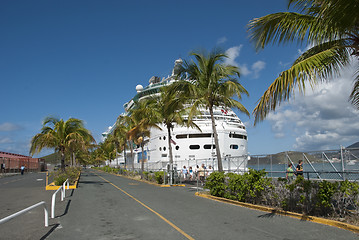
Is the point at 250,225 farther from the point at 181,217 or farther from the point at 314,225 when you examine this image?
the point at 181,217

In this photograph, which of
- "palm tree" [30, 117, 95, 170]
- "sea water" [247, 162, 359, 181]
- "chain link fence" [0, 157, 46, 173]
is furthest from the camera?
"chain link fence" [0, 157, 46, 173]

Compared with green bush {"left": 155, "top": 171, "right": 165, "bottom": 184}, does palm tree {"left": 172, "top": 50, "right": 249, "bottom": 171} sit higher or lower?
higher

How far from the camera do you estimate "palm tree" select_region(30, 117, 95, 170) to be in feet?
76.8

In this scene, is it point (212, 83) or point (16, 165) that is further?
point (16, 165)

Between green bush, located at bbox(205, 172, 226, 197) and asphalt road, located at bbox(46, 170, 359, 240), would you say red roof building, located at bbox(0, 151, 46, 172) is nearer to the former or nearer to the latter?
green bush, located at bbox(205, 172, 226, 197)

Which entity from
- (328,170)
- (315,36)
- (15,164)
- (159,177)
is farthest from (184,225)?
(15,164)

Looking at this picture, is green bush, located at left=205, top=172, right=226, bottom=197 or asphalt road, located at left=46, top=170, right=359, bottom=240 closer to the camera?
asphalt road, located at left=46, top=170, right=359, bottom=240

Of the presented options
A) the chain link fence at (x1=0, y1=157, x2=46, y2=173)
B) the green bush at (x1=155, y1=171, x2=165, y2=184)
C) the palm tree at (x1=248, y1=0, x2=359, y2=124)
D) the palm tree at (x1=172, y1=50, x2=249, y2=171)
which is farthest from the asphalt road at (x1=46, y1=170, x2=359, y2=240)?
the chain link fence at (x1=0, y1=157, x2=46, y2=173)

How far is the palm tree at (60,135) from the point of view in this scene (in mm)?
23406

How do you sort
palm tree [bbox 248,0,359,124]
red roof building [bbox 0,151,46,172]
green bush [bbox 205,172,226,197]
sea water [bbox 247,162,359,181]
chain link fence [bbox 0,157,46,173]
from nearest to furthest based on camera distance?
palm tree [bbox 248,0,359,124] → sea water [bbox 247,162,359,181] → green bush [bbox 205,172,226,197] → chain link fence [bbox 0,157,46,173] → red roof building [bbox 0,151,46,172]

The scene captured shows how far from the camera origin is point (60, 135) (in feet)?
79.7

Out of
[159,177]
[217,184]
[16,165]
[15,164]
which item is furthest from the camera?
[16,165]

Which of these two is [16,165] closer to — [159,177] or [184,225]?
[159,177]

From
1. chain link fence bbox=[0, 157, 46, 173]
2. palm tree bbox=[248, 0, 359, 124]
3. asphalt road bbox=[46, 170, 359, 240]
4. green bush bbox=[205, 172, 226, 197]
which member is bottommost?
asphalt road bbox=[46, 170, 359, 240]
